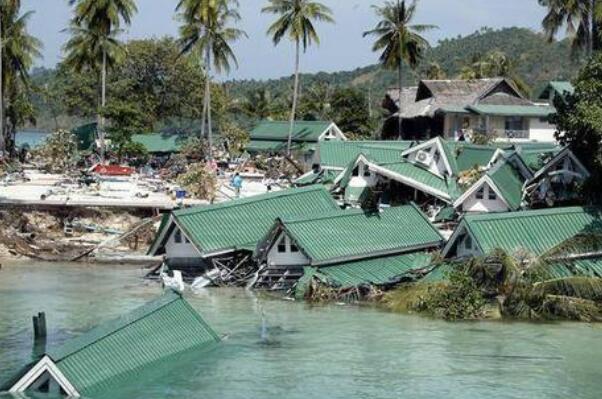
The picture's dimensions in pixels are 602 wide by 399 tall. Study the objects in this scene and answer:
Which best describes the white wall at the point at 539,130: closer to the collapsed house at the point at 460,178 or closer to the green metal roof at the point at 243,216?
the collapsed house at the point at 460,178

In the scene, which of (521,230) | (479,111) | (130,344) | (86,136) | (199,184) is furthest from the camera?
(86,136)

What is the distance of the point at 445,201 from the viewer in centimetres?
4703

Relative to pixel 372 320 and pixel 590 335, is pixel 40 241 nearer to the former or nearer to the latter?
pixel 372 320

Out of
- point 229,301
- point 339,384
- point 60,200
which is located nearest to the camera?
point 339,384

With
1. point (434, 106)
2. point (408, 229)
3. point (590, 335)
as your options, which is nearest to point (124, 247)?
point (408, 229)

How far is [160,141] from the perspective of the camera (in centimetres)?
8350

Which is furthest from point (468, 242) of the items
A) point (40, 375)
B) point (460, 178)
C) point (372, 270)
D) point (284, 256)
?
point (40, 375)

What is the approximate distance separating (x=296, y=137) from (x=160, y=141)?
11.5 metres

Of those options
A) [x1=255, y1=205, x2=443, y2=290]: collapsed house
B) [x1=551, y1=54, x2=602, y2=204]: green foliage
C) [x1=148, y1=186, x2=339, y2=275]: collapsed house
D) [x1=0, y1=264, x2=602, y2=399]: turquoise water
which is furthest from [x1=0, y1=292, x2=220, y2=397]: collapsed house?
[x1=551, y1=54, x2=602, y2=204]: green foliage

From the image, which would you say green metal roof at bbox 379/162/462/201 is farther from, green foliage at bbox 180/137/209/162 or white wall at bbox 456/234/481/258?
green foliage at bbox 180/137/209/162

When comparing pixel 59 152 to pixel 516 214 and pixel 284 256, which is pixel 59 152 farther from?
pixel 516 214

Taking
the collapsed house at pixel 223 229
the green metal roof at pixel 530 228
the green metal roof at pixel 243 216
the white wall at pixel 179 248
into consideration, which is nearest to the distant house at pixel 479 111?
the green metal roof at pixel 243 216

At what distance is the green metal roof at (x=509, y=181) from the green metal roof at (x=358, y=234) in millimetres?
5635

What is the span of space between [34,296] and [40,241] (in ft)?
33.9
